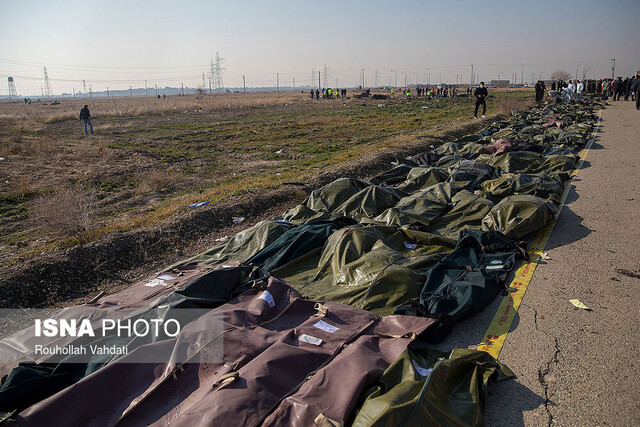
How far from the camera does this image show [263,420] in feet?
8.76

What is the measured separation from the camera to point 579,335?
12.7 feet

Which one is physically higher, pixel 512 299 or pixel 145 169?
pixel 145 169

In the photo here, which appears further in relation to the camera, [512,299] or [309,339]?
[512,299]

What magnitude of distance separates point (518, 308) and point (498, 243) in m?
1.45

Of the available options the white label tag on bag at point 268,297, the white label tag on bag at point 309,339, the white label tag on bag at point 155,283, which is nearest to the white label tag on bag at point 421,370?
the white label tag on bag at point 309,339

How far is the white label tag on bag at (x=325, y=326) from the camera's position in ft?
12.0

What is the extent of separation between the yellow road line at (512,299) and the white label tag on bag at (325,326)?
138 centimetres

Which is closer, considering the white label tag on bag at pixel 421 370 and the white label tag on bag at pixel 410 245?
the white label tag on bag at pixel 421 370

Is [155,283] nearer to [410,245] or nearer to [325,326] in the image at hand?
[325,326]

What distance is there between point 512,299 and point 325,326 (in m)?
2.31

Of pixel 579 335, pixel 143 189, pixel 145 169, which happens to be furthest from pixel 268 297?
pixel 145 169

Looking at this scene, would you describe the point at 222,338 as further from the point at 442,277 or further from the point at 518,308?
the point at 518,308

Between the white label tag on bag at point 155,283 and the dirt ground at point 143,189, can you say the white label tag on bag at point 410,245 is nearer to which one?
the dirt ground at point 143,189

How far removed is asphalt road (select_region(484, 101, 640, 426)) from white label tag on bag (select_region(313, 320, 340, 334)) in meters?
1.36
